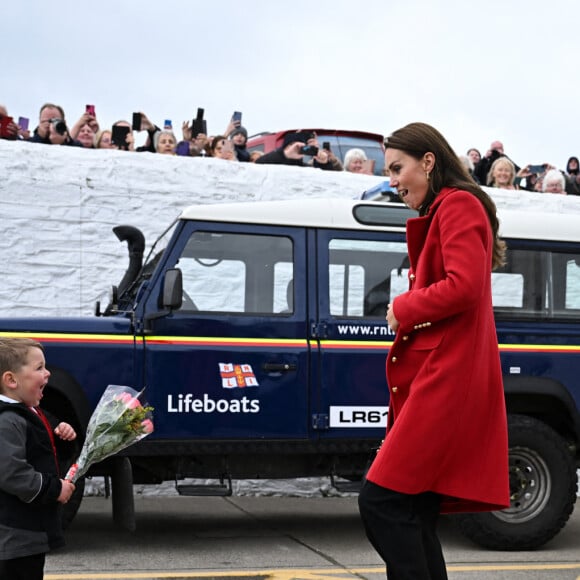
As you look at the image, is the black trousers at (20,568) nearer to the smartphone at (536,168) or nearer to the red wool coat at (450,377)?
→ the red wool coat at (450,377)

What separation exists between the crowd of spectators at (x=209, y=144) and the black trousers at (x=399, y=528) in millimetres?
7631

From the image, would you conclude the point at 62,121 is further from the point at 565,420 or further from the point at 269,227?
the point at 565,420

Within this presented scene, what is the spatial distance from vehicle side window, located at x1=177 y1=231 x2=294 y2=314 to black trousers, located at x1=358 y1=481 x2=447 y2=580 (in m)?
3.47

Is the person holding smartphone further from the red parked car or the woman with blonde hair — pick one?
the woman with blonde hair

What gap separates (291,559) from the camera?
6.40 m

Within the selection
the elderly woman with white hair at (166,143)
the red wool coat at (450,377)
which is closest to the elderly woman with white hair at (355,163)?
the elderly woman with white hair at (166,143)

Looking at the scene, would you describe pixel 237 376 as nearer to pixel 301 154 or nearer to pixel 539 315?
pixel 539 315

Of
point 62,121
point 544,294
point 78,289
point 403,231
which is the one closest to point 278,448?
point 403,231

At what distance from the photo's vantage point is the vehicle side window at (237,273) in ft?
22.1

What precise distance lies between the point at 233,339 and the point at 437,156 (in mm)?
3334

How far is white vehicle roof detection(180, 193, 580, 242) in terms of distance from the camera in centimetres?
682

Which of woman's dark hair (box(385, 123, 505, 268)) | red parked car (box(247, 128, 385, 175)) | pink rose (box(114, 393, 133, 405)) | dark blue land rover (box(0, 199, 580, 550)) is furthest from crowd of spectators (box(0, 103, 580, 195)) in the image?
woman's dark hair (box(385, 123, 505, 268))

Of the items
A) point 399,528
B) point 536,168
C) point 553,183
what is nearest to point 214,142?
point 553,183

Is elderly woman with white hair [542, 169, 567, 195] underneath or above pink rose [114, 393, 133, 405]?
above
